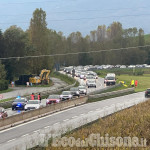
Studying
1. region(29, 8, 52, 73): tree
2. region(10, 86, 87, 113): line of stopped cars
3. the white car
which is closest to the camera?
the white car

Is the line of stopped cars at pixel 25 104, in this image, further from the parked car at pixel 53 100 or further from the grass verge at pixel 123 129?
the grass verge at pixel 123 129

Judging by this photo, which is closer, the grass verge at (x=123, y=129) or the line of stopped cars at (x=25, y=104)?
the grass verge at (x=123, y=129)

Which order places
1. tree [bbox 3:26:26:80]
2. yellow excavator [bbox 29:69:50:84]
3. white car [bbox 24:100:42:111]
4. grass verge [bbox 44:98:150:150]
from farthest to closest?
tree [bbox 3:26:26:80] < yellow excavator [bbox 29:69:50:84] < white car [bbox 24:100:42:111] < grass verge [bbox 44:98:150:150]

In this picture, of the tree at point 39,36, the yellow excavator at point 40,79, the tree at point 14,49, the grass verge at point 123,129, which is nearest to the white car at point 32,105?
the grass verge at point 123,129

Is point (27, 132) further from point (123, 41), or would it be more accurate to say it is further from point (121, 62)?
point (123, 41)

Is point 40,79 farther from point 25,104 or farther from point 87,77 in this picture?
point 25,104

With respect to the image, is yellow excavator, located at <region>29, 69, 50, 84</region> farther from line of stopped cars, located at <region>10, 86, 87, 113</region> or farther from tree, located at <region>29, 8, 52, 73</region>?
line of stopped cars, located at <region>10, 86, 87, 113</region>

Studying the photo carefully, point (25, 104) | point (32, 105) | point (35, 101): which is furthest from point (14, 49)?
point (32, 105)

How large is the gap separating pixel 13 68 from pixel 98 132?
2423 inches

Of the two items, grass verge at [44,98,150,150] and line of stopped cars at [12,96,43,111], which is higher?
grass verge at [44,98,150,150]

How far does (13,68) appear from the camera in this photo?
7775cm

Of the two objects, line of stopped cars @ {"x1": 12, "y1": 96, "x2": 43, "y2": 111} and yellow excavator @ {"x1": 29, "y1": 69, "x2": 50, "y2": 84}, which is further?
yellow excavator @ {"x1": 29, "y1": 69, "x2": 50, "y2": 84}

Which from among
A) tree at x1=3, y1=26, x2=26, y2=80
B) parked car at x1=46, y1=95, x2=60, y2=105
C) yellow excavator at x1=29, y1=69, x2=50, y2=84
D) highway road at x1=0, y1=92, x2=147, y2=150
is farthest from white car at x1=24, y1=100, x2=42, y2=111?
tree at x1=3, y1=26, x2=26, y2=80

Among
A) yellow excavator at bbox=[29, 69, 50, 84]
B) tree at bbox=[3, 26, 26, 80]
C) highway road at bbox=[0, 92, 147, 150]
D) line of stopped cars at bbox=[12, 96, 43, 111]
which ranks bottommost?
highway road at bbox=[0, 92, 147, 150]
